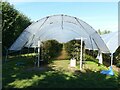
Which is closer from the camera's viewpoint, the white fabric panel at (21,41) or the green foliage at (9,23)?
the white fabric panel at (21,41)

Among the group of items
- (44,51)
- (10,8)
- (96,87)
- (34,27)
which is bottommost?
(96,87)

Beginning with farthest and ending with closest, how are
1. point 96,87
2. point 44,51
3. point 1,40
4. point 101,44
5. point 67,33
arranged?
point 67,33
point 1,40
point 44,51
point 101,44
point 96,87

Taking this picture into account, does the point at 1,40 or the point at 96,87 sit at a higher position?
the point at 1,40

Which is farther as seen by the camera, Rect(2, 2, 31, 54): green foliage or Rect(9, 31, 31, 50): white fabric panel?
Rect(2, 2, 31, 54): green foliage

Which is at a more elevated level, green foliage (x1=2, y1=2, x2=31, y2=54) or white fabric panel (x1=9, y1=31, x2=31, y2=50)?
green foliage (x1=2, y1=2, x2=31, y2=54)

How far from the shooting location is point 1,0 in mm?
26078

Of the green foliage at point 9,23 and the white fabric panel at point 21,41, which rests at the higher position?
the green foliage at point 9,23

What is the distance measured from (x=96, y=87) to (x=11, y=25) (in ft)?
64.1

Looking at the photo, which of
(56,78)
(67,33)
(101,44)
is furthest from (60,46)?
(56,78)

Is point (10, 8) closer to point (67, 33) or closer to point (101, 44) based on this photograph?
point (67, 33)

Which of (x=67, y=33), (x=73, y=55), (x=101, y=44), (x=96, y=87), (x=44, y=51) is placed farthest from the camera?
(x=67, y=33)

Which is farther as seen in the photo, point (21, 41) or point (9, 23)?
point (9, 23)

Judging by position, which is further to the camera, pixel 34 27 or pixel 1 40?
pixel 1 40

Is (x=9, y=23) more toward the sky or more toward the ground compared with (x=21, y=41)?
more toward the sky
